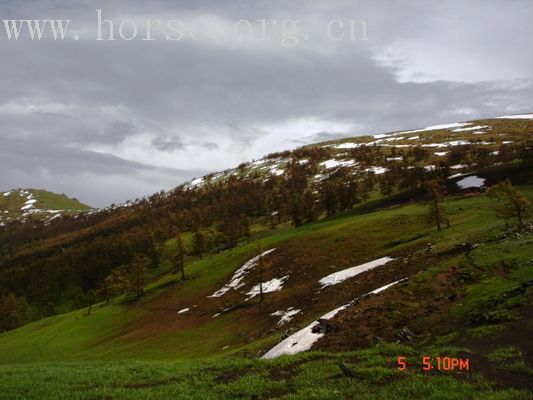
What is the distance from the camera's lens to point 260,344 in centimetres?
4222

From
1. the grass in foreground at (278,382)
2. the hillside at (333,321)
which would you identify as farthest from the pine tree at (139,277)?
the grass in foreground at (278,382)

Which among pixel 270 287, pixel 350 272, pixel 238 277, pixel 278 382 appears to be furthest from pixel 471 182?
pixel 278 382

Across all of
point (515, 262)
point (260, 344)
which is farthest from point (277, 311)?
point (515, 262)

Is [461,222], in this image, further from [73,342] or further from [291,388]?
[73,342]

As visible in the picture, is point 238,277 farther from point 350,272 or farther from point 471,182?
point 471,182

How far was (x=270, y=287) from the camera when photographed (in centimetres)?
7862

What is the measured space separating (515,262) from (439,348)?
56.0 feet

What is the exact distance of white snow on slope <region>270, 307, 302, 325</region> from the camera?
54.3 m

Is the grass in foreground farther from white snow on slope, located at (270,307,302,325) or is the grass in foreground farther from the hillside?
white snow on slope, located at (270,307,302,325)

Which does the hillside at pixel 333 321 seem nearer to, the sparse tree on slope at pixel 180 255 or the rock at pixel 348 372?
the rock at pixel 348 372

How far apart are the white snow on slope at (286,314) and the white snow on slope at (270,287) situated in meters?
15.9

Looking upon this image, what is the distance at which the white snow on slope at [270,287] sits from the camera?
76.9 m
